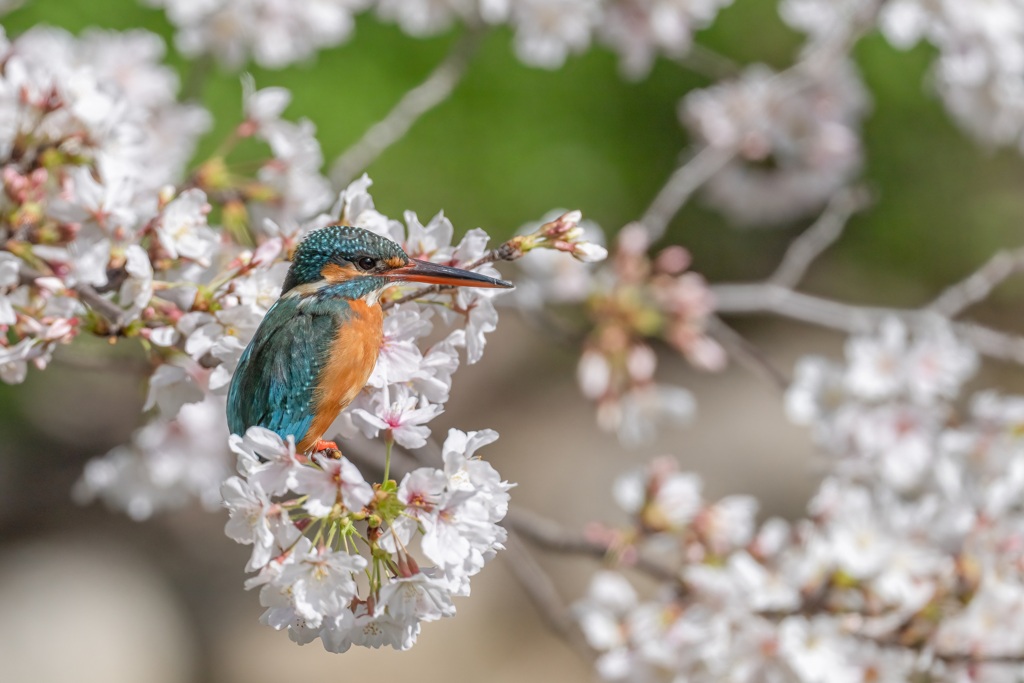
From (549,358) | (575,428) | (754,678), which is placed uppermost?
(549,358)

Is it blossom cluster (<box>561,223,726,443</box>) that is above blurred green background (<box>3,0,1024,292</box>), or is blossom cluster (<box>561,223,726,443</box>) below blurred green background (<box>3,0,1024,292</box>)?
below

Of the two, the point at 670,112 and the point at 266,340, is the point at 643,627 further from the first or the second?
the point at 670,112

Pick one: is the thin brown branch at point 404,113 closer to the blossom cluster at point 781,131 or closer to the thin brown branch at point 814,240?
the blossom cluster at point 781,131

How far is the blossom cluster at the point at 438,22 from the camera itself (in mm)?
1626

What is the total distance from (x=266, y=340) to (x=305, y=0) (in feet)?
3.47

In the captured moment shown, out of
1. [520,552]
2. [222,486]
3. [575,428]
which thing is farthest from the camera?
[575,428]

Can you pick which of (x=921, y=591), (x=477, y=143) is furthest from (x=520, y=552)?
(x=477, y=143)

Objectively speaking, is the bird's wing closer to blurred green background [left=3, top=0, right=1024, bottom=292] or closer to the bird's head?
the bird's head

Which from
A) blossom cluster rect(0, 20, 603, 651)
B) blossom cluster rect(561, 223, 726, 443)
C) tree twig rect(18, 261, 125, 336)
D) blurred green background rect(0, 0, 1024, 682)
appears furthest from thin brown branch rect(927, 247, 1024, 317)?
blurred green background rect(0, 0, 1024, 682)

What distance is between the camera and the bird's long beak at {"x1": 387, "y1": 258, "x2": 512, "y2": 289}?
2.53ft

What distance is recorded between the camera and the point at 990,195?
155 inches

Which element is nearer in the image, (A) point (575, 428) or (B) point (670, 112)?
(A) point (575, 428)

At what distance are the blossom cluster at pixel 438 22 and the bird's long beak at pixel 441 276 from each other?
3.04 feet

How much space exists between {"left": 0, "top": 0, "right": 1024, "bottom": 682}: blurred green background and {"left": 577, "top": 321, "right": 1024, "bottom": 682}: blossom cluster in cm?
137
